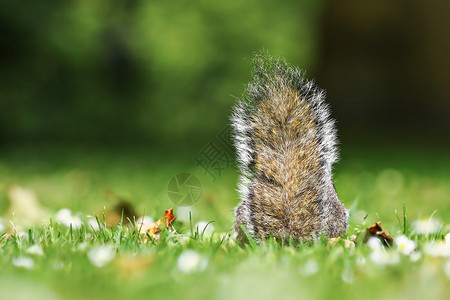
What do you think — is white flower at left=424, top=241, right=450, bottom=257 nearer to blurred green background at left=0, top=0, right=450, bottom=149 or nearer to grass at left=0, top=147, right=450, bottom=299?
grass at left=0, top=147, right=450, bottom=299

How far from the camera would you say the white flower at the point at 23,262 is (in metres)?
2.00

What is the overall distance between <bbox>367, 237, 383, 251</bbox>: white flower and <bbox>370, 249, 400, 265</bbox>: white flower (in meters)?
0.19

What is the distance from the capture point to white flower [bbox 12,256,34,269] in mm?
1997

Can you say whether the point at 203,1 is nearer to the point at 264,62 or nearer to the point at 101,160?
the point at 101,160

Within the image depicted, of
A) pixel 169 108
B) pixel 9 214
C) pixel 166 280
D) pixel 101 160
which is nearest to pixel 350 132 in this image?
pixel 169 108

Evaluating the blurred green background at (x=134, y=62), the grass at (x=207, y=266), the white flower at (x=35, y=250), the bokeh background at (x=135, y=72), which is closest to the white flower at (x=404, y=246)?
the grass at (x=207, y=266)

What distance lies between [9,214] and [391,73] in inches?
371

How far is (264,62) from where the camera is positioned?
261 cm

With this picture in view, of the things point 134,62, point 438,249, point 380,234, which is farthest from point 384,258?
point 134,62

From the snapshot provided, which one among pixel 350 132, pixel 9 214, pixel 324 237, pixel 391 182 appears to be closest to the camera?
pixel 324 237

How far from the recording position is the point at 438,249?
7.24 feet

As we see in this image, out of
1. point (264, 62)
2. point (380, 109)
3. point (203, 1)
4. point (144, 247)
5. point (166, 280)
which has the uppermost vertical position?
point (380, 109)

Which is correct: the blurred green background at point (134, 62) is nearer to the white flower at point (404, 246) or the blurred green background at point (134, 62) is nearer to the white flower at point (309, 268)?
the white flower at point (404, 246)

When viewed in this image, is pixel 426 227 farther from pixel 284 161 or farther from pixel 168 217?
pixel 168 217
